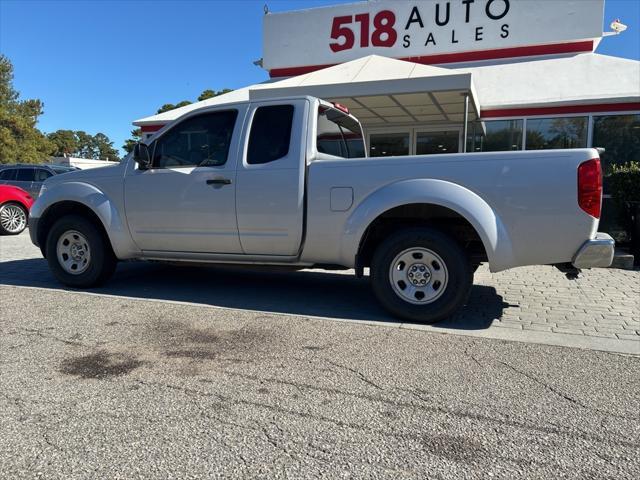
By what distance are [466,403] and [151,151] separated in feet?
14.1

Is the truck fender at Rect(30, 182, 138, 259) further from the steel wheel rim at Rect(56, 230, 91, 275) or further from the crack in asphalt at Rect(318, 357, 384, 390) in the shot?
the crack in asphalt at Rect(318, 357, 384, 390)

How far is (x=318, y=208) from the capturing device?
4715mm

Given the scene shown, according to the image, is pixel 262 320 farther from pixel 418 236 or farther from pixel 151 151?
pixel 151 151

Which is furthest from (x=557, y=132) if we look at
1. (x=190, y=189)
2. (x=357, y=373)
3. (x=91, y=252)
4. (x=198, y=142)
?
(x=91, y=252)

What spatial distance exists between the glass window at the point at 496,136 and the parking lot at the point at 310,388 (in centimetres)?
657

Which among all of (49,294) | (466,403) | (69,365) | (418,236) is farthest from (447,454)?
(49,294)

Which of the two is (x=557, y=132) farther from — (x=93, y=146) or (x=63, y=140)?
(x=93, y=146)

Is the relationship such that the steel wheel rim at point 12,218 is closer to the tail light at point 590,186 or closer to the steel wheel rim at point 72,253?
the steel wheel rim at point 72,253

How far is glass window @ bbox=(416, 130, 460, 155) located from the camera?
1230 centimetres

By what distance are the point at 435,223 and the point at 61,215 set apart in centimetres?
455

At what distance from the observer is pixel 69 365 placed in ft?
11.5

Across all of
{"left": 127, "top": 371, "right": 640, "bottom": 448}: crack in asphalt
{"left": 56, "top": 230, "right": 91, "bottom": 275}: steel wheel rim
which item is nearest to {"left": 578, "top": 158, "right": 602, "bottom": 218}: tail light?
{"left": 127, "top": 371, "right": 640, "bottom": 448}: crack in asphalt

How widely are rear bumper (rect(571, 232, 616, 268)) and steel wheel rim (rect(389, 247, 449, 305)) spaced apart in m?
1.14

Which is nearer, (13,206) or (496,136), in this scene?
(496,136)
